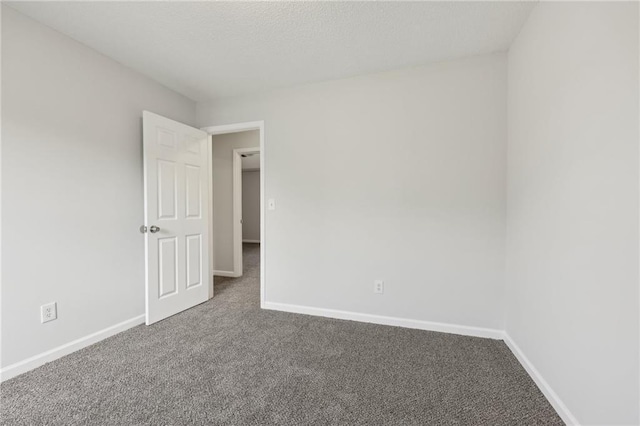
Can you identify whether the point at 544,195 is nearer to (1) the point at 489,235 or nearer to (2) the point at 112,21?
(1) the point at 489,235

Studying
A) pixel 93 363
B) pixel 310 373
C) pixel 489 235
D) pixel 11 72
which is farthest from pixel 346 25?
pixel 93 363

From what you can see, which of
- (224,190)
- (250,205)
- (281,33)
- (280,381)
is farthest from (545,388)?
(250,205)

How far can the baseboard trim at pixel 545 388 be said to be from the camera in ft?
4.37

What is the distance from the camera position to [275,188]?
288 cm

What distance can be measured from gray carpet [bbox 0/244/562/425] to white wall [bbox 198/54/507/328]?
0.39m

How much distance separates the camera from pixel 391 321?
2.53 metres

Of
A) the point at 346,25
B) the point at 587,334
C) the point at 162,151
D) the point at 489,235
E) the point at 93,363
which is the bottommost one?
the point at 93,363

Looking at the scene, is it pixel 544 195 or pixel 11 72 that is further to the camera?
pixel 11 72

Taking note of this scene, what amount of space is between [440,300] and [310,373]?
51.1 inches

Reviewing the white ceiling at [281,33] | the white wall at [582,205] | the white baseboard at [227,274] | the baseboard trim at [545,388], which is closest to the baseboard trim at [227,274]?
the white baseboard at [227,274]

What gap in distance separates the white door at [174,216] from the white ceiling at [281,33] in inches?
25.4

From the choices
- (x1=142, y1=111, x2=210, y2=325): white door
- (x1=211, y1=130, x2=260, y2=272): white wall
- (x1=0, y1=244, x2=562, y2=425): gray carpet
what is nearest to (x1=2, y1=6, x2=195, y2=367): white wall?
(x1=142, y1=111, x2=210, y2=325): white door

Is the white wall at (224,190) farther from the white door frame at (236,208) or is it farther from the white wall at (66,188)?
the white wall at (66,188)

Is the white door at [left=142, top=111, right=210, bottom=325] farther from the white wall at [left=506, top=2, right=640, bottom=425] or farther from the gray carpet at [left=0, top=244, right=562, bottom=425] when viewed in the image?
the white wall at [left=506, top=2, right=640, bottom=425]
